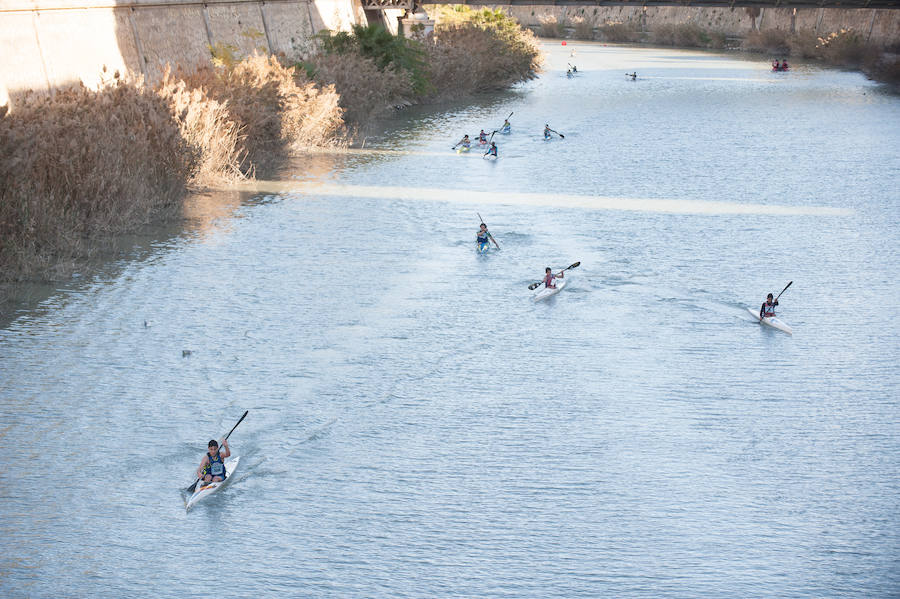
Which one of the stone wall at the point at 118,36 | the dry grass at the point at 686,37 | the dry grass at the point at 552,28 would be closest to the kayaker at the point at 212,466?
the stone wall at the point at 118,36

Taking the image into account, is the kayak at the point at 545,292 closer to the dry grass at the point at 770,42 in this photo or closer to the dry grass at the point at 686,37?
the dry grass at the point at 770,42

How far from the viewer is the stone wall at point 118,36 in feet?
71.3

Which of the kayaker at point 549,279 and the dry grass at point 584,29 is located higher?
the dry grass at point 584,29

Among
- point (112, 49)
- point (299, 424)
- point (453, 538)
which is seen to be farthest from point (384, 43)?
point (453, 538)

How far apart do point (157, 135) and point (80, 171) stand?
11.0 feet

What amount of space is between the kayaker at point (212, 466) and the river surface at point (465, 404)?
0.27 meters

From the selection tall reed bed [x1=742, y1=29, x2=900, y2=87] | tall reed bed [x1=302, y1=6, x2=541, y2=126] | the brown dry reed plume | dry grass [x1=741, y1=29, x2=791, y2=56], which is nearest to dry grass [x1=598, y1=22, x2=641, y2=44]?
tall reed bed [x1=742, y1=29, x2=900, y2=87]

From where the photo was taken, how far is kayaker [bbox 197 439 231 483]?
10.4 m

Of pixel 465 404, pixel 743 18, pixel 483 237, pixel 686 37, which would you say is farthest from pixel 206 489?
pixel 743 18

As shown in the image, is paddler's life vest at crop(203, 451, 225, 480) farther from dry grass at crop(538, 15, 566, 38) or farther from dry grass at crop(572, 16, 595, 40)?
dry grass at crop(538, 15, 566, 38)

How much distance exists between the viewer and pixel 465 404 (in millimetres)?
12977

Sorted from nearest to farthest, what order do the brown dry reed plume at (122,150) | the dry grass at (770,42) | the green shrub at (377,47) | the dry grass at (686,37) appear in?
the brown dry reed plume at (122,150) → the green shrub at (377,47) → the dry grass at (770,42) → the dry grass at (686,37)

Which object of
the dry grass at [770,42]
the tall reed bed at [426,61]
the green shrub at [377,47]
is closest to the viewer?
the tall reed bed at [426,61]

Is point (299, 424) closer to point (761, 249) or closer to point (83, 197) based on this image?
point (83, 197)
